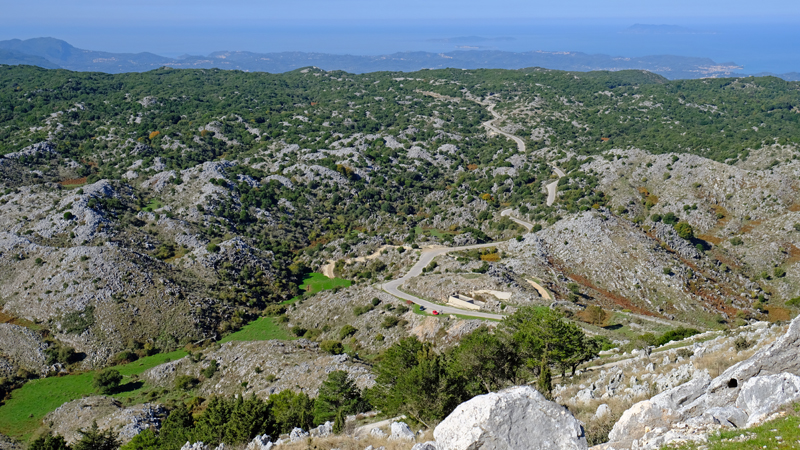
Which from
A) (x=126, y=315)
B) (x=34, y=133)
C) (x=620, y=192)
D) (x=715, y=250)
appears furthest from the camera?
(x=34, y=133)

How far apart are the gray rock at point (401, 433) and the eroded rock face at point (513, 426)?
9.54 meters

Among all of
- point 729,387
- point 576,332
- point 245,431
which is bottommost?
point 245,431

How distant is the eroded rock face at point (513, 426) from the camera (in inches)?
634

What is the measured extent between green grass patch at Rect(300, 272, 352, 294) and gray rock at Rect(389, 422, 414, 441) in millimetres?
52844

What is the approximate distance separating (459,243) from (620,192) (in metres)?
39.1

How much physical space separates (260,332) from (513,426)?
184ft

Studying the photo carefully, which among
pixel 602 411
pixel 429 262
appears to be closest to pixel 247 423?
pixel 602 411

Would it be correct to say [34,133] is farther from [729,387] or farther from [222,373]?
[729,387]

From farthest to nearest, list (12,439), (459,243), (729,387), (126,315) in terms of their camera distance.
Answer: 1. (459,243)
2. (126,315)
3. (12,439)
4. (729,387)

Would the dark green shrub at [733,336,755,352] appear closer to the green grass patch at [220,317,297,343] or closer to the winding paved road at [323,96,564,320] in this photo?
the winding paved road at [323,96,564,320]

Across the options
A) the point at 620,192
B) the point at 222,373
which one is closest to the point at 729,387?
the point at 222,373

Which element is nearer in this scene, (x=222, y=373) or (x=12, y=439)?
(x=12, y=439)

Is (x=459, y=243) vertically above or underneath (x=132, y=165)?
underneath

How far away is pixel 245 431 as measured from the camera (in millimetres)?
31328
